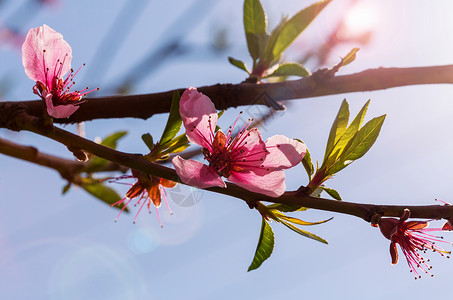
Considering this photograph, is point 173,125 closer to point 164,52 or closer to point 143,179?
point 143,179

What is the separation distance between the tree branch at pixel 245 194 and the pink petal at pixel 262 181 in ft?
0.10

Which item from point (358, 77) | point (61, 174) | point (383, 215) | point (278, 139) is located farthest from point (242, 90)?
point (61, 174)

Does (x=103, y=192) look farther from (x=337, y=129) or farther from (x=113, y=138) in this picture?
(x=337, y=129)

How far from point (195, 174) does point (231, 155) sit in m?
0.28

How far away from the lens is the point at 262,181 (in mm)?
1091

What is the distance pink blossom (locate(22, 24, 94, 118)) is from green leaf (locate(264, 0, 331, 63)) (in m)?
0.67

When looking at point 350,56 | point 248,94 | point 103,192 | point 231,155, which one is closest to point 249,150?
point 231,155

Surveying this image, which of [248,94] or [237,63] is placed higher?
[237,63]

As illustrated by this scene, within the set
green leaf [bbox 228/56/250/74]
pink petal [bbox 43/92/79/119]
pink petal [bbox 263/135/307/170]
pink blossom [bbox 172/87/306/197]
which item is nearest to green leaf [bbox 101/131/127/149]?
green leaf [bbox 228/56/250/74]

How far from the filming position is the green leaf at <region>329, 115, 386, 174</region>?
3.95 feet

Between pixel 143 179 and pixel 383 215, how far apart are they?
2.15 feet

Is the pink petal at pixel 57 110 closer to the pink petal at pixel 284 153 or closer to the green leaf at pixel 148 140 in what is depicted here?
the green leaf at pixel 148 140

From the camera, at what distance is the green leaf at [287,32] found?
157 centimetres

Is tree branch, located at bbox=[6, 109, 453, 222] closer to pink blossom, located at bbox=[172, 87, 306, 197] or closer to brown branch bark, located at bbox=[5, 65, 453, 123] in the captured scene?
pink blossom, located at bbox=[172, 87, 306, 197]
